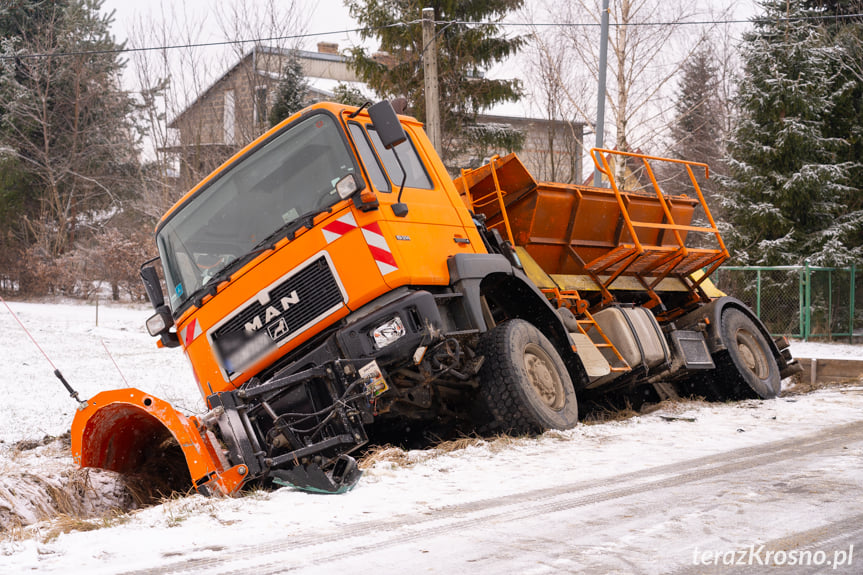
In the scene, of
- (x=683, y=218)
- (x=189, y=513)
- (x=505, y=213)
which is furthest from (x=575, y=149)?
(x=189, y=513)

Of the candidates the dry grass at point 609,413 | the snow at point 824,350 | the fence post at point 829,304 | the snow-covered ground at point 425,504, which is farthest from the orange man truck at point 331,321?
the fence post at point 829,304

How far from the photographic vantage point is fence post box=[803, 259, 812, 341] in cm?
1845

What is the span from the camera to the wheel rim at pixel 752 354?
390 inches

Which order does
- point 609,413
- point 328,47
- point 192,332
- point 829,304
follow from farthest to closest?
point 328,47, point 829,304, point 609,413, point 192,332

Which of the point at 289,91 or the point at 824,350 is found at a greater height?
the point at 289,91

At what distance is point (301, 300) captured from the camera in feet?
17.9

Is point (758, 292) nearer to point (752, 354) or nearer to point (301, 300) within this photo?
point (752, 354)

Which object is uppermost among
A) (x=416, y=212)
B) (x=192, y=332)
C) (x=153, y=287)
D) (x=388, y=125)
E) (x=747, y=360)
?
(x=388, y=125)

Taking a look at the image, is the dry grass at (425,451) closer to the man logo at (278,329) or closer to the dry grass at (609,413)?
the man logo at (278,329)

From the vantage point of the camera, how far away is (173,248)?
20.9ft

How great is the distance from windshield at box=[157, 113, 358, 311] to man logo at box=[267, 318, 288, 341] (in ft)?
1.90

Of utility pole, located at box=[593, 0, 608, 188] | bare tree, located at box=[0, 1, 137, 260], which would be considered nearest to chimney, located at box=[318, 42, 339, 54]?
bare tree, located at box=[0, 1, 137, 260]

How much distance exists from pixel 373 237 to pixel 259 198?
100cm
